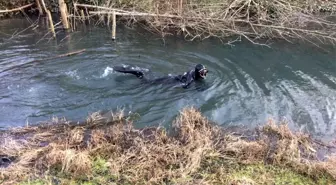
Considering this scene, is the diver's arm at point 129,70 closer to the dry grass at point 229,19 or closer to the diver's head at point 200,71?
the diver's head at point 200,71

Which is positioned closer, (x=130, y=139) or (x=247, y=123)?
(x=130, y=139)

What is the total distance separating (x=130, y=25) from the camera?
39.7 ft

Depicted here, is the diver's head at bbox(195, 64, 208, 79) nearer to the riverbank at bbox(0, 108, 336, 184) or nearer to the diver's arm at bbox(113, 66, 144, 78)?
the diver's arm at bbox(113, 66, 144, 78)

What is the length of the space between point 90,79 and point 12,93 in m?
1.59

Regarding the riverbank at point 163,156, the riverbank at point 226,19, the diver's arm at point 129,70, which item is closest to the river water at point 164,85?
the diver's arm at point 129,70

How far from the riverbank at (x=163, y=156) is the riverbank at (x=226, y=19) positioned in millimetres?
5476

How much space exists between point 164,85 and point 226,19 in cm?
404

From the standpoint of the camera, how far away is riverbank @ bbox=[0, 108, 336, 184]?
466 cm

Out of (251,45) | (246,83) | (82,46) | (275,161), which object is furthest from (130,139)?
(251,45)

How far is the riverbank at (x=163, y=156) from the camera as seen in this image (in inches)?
183

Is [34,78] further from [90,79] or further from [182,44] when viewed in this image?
[182,44]

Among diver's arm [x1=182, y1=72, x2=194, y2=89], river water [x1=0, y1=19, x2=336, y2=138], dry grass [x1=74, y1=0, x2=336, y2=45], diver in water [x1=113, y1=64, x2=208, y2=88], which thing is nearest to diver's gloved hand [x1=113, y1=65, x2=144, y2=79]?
diver in water [x1=113, y1=64, x2=208, y2=88]

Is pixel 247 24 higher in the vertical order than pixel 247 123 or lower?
higher

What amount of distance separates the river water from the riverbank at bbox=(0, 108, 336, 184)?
2.42 feet
